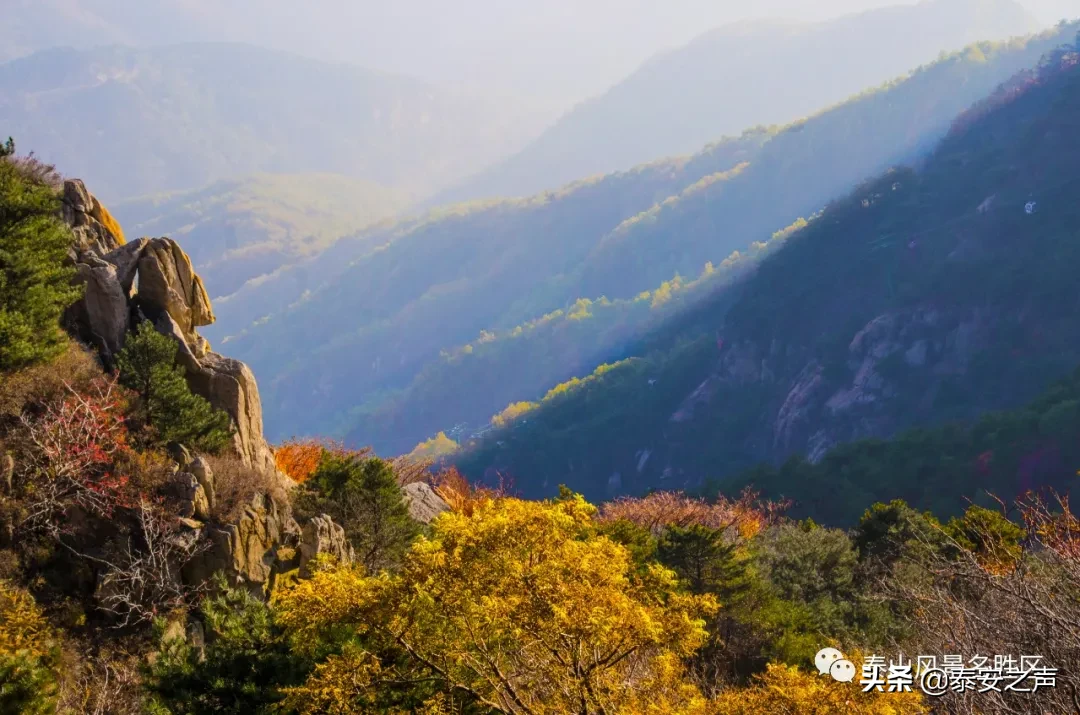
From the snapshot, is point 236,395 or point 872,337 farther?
point 872,337

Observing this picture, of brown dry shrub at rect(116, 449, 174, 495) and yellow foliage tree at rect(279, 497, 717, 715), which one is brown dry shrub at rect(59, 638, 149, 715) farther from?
yellow foliage tree at rect(279, 497, 717, 715)

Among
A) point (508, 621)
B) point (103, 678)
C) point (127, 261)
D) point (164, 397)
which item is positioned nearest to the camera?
point (508, 621)

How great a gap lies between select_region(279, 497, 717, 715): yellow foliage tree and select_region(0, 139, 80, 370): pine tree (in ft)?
30.6

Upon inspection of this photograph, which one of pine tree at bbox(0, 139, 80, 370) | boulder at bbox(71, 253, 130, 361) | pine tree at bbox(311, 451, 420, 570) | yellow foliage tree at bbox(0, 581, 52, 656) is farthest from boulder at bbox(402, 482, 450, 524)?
yellow foliage tree at bbox(0, 581, 52, 656)

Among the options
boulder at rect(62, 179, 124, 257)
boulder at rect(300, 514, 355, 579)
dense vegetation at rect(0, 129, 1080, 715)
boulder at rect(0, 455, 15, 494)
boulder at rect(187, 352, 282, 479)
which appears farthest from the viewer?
boulder at rect(62, 179, 124, 257)

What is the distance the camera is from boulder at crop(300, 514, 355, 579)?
15.4 m

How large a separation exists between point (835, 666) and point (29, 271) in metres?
16.8

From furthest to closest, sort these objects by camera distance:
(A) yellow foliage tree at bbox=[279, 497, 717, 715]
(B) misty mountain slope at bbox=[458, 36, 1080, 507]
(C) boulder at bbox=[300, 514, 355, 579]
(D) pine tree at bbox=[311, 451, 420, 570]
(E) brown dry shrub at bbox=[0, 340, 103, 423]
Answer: (B) misty mountain slope at bbox=[458, 36, 1080, 507]
(D) pine tree at bbox=[311, 451, 420, 570]
(C) boulder at bbox=[300, 514, 355, 579]
(E) brown dry shrub at bbox=[0, 340, 103, 423]
(A) yellow foliage tree at bbox=[279, 497, 717, 715]

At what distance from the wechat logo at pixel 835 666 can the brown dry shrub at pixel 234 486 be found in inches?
431

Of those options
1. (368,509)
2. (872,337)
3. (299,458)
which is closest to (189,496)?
(368,509)

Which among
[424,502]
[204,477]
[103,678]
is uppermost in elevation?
[204,477]

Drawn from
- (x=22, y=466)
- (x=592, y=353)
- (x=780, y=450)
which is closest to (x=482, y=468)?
(x=780, y=450)

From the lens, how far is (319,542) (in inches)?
614

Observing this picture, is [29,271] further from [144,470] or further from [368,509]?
[368,509]
